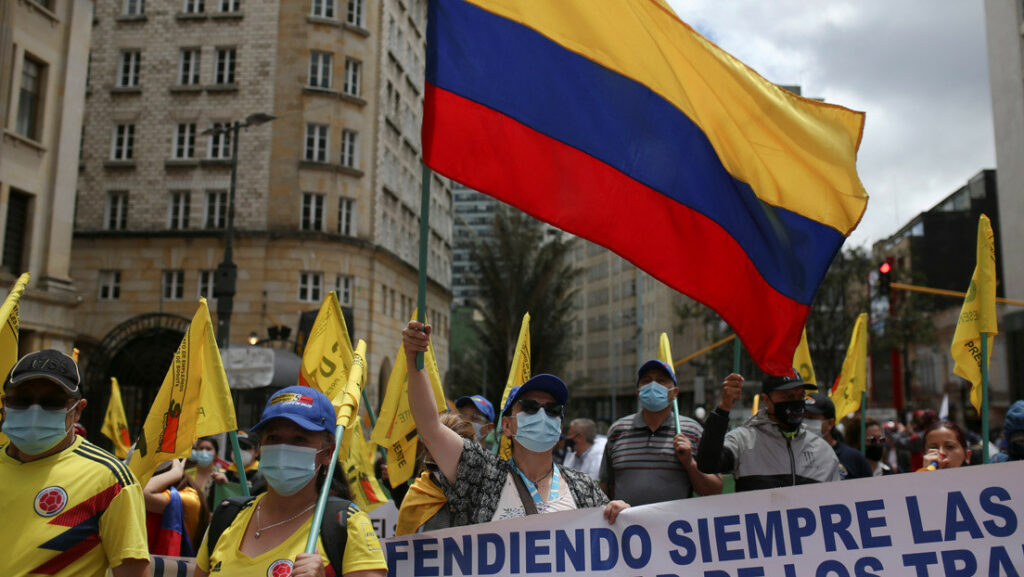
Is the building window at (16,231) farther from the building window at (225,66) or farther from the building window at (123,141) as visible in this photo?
the building window at (225,66)

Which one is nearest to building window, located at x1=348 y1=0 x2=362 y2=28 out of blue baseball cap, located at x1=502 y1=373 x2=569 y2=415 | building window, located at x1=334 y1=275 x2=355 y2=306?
building window, located at x1=334 y1=275 x2=355 y2=306

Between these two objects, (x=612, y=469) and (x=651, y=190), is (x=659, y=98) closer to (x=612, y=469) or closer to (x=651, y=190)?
(x=651, y=190)

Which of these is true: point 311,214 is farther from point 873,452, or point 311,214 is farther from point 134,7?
point 873,452

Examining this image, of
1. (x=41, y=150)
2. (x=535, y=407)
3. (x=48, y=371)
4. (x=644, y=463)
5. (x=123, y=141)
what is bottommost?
(x=644, y=463)

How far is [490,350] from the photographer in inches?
2032

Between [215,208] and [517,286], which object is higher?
[215,208]

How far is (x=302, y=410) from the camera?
338 centimetres

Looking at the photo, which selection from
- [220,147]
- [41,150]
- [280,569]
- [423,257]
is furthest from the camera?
[220,147]

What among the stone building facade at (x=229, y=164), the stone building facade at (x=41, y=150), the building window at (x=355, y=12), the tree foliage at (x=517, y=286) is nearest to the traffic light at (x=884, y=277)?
the stone building facade at (x=41, y=150)

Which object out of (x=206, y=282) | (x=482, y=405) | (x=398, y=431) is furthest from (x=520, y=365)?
(x=206, y=282)

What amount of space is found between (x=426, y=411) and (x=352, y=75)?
39.5 m

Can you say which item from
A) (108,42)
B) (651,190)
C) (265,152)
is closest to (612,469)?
(651,190)

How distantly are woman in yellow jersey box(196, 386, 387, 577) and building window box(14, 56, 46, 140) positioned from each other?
931 inches

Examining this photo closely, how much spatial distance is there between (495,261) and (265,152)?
1562 cm
